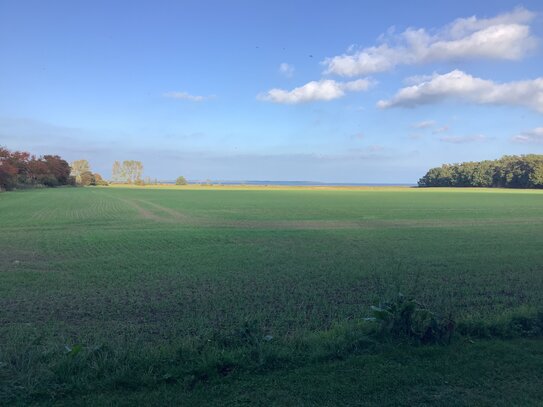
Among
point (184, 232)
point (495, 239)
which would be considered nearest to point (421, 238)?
point (495, 239)

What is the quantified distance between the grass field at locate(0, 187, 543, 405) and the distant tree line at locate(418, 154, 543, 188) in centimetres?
9083

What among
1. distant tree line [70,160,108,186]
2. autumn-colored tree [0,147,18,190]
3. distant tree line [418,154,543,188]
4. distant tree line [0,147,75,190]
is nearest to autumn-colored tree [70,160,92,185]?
distant tree line [70,160,108,186]

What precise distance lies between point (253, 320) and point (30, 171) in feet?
311

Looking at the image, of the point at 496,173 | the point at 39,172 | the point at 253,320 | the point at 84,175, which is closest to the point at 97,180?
the point at 84,175

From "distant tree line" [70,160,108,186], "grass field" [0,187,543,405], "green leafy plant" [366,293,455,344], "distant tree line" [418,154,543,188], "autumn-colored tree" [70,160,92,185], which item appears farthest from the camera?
"autumn-colored tree" [70,160,92,185]

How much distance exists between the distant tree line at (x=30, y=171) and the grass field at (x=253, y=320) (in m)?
60.0

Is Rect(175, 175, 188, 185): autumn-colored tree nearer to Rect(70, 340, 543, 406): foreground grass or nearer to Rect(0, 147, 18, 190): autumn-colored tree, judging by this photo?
Rect(0, 147, 18, 190): autumn-colored tree

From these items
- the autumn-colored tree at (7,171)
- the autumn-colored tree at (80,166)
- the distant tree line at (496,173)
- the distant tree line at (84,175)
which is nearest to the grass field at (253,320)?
the autumn-colored tree at (7,171)

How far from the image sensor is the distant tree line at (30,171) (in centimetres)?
6856

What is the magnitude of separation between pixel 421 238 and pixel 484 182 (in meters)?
97.2

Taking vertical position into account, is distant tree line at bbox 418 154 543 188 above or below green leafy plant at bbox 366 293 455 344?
above

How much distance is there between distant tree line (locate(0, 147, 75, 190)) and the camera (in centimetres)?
6856

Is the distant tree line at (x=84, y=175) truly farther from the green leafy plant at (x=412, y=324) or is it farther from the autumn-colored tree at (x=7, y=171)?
the green leafy plant at (x=412, y=324)

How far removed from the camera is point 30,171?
284 ft
